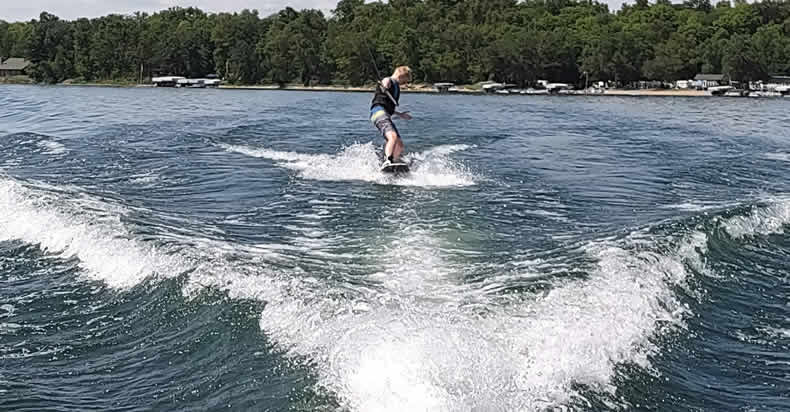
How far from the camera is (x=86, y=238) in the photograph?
8.80 m

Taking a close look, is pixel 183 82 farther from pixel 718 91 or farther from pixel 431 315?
pixel 431 315

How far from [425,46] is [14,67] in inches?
2600

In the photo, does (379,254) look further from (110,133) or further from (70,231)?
(110,133)

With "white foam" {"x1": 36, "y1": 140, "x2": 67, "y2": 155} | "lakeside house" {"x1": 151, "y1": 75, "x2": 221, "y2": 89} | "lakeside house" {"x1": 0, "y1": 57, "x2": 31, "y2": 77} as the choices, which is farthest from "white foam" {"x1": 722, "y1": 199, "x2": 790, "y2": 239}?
"lakeside house" {"x1": 0, "y1": 57, "x2": 31, "y2": 77}

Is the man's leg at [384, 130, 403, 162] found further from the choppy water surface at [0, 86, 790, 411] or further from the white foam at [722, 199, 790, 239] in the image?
the white foam at [722, 199, 790, 239]

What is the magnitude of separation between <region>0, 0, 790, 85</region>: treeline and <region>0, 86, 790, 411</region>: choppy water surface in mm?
90057

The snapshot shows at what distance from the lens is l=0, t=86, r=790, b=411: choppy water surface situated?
523 centimetres

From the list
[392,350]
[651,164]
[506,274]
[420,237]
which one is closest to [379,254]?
[420,237]

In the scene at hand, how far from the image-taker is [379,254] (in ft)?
27.5

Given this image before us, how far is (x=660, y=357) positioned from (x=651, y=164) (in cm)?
1215

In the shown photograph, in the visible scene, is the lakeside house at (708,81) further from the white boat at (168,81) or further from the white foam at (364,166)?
the white foam at (364,166)

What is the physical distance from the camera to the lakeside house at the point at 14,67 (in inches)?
4838

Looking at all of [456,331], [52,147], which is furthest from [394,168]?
[52,147]

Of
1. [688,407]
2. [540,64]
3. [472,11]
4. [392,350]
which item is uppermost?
[472,11]
